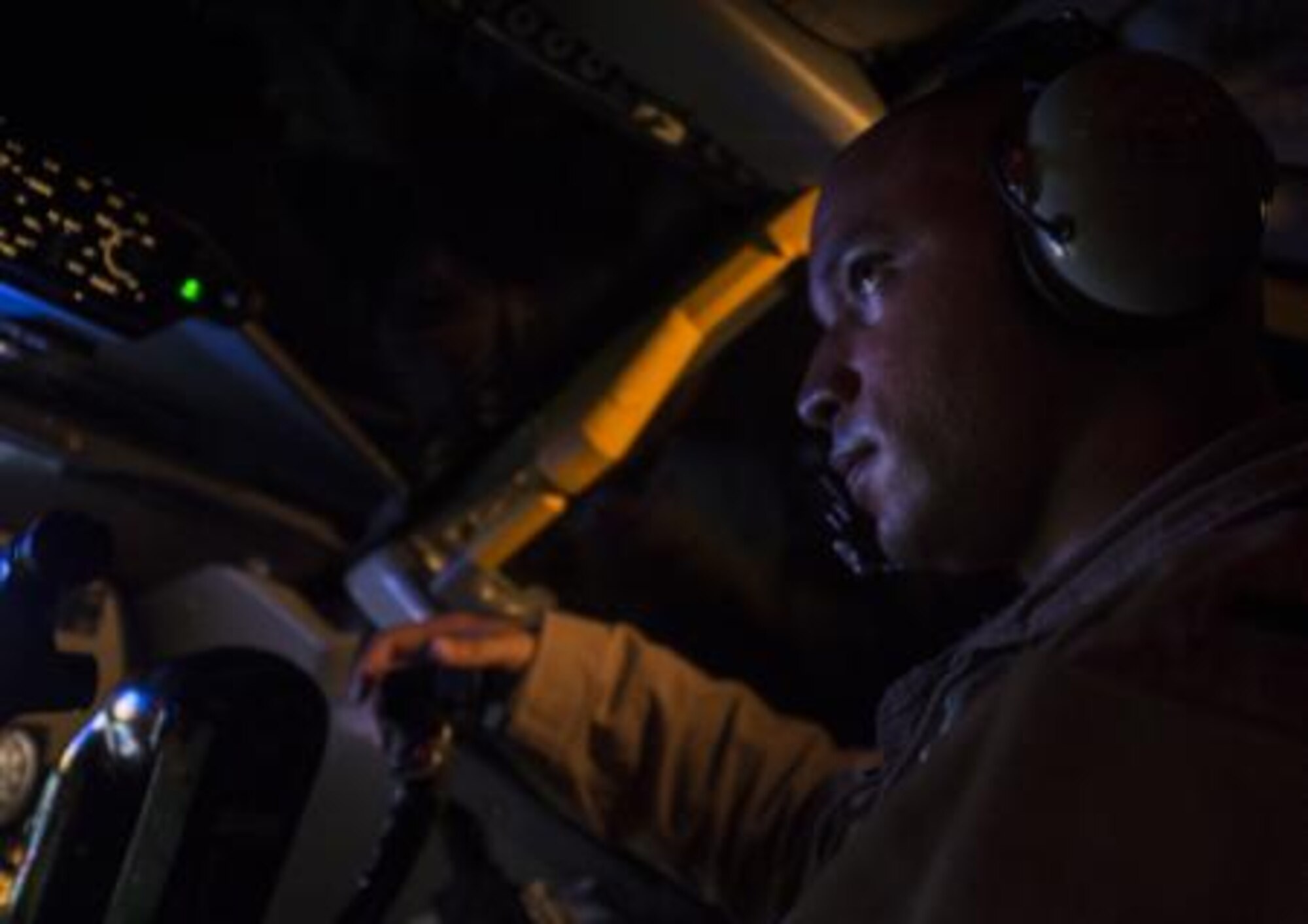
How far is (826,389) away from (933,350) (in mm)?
131

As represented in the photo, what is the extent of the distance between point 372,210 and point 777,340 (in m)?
0.64

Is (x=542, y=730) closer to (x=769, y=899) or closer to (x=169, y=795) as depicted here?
(x=769, y=899)

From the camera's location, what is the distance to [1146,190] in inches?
30.2

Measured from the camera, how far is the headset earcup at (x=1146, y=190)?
77 centimetres

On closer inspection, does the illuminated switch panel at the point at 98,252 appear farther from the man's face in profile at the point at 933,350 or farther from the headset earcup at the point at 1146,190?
the headset earcup at the point at 1146,190

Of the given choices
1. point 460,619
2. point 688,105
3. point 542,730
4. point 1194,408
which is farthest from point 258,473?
point 1194,408

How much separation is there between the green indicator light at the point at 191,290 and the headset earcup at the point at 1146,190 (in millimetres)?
→ 741

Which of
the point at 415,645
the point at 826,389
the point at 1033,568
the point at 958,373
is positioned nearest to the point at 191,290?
the point at 415,645

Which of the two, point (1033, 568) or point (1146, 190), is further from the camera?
point (1033, 568)

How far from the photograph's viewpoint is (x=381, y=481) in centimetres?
159

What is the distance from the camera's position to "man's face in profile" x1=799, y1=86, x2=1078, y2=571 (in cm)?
88

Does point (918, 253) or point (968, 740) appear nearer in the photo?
point (968, 740)

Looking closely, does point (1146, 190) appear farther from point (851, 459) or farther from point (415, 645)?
point (415, 645)

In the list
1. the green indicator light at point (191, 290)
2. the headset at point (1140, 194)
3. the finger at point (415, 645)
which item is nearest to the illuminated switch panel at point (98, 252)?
the green indicator light at point (191, 290)
